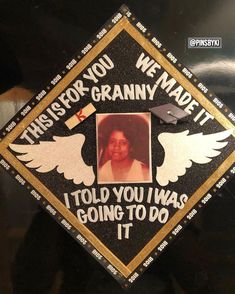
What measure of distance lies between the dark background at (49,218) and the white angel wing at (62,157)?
0.06 m

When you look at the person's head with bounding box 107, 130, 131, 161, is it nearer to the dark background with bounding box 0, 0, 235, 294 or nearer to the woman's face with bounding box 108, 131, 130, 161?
the woman's face with bounding box 108, 131, 130, 161

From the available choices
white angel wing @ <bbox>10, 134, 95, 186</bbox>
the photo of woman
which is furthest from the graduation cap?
white angel wing @ <bbox>10, 134, 95, 186</bbox>

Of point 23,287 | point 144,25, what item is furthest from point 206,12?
point 23,287

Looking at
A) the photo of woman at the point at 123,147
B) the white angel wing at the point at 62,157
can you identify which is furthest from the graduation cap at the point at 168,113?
the white angel wing at the point at 62,157

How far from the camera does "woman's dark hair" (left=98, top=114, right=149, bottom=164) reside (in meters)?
0.72

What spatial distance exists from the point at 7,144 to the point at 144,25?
11.8 inches

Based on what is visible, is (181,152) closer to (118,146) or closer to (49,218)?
(118,146)

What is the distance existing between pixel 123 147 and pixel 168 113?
0.09 metres

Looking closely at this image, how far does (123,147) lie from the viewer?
722 mm

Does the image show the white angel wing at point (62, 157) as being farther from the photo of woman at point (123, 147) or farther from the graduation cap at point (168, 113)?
the graduation cap at point (168, 113)

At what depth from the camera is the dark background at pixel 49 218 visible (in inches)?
27.7

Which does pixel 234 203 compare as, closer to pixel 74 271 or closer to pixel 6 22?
pixel 74 271

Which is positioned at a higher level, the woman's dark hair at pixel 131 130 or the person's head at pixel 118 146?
the woman's dark hair at pixel 131 130

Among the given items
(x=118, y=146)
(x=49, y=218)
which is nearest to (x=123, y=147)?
(x=118, y=146)
